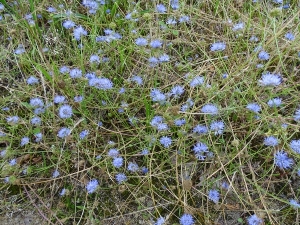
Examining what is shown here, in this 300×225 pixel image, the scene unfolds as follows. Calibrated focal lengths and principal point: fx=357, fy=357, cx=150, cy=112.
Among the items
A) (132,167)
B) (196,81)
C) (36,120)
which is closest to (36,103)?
(36,120)

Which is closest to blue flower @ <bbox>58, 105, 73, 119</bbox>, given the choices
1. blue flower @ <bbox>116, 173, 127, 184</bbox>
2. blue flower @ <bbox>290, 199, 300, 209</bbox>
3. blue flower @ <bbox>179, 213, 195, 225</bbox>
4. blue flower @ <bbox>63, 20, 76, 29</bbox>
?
blue flower @ <bbox>116, 173, 127, 184</bbox>

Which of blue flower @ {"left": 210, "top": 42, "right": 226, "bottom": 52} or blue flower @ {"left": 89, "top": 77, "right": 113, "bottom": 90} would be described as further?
blue flower @ {"left": 210, "top": 42, "right": 226, "bottom": 52}

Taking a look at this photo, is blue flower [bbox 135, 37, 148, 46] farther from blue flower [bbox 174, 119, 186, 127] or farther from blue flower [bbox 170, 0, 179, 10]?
blue flower [bbox 174, 119, 186, 127]

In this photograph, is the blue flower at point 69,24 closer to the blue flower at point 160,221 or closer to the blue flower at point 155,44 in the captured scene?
the blue flower at point 155,44

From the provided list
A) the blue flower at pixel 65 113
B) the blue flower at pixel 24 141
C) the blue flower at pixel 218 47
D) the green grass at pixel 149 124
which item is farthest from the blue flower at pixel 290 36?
the blue flower at pixel 24 141

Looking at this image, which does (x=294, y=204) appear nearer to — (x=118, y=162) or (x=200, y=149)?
(x=200, y=149)
